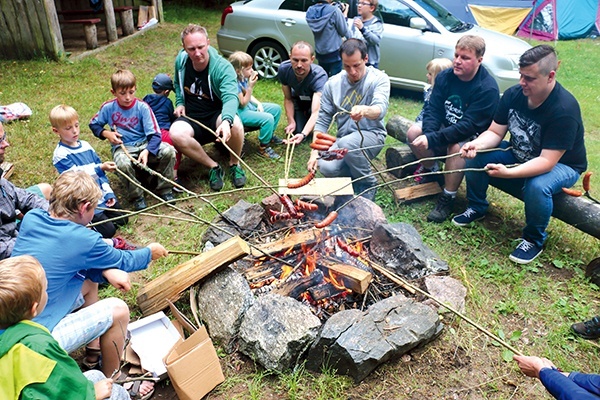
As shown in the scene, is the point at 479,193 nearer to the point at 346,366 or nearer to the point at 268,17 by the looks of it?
the point at 346,366

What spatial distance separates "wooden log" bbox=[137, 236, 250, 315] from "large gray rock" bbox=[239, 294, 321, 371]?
1.35 feet

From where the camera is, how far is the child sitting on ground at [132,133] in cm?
425

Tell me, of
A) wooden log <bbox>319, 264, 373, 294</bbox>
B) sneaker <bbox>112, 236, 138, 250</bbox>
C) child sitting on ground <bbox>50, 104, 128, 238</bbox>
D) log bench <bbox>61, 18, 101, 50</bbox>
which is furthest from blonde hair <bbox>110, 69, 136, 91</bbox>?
log bench <bbox>61, 18, 101, 50</bbox>

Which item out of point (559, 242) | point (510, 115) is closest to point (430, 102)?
point (510, 115)

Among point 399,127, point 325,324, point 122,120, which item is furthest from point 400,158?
point 122,120

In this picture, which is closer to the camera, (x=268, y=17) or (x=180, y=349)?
(x=180, y=349)

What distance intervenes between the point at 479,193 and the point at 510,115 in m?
0.76

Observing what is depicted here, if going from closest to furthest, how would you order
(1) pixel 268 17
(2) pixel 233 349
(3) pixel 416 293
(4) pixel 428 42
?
(2) pixel 233 349, (3) pixel 416 293, (4) pixel 428 42, (1) pixel 268 17

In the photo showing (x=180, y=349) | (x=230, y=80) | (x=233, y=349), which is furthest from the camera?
(x=230, y=80)

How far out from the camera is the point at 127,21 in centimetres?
1039

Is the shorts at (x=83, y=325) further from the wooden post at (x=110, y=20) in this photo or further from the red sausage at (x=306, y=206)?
the wooden post at (x=110, y=20)

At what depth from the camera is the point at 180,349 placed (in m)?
2.64

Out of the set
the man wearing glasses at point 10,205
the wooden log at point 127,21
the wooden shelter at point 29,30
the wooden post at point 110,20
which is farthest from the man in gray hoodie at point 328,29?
the wooden log at point 127,21

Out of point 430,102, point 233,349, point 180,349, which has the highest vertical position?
point 430,102
